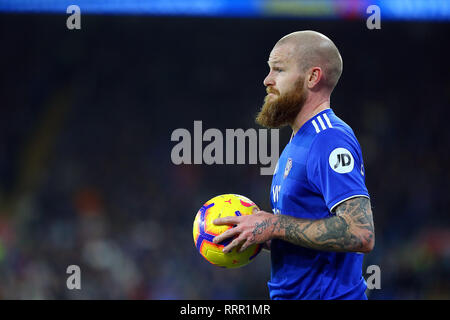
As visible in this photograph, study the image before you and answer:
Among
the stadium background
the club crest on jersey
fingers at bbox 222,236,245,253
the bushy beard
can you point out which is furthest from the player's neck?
the stadium background

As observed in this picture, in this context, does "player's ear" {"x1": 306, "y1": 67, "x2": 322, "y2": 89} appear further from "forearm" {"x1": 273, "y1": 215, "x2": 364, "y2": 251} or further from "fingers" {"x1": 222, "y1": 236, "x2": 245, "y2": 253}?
"fingers" {"x1": 222, "y1": 236, "x2": 245, "y2": 253}

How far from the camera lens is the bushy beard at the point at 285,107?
2.79 meters

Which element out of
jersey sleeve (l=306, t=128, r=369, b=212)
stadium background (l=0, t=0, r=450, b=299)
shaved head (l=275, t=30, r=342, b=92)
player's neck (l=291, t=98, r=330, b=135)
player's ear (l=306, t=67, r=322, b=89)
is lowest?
jersey sleeve (l=306, t=128, r=369, b=212)

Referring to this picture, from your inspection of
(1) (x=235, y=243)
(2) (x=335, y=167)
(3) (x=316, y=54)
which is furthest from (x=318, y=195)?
(3) (x=316, y=54)

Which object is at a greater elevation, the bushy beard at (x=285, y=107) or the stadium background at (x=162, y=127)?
the stadium background at (x=162, y=127)

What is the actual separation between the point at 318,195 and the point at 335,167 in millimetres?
219

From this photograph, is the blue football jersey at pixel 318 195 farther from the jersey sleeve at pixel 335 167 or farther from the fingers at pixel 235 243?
the fingers at pixel 235 243

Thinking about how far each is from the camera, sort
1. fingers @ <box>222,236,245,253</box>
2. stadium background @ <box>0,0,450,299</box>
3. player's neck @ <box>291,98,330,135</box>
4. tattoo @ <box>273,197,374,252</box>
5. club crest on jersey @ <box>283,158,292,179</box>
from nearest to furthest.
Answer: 1. tattoo @ <box>273,197,374,252</box>
2. fingers @ <box>222,236,245,253</box>
3. club crest on jersey @ <box>283,158,292,179</box>
4. player's neck @ <box>291,98,330,135</box>
5. stadium background @ <box>0,0,450,299</box>

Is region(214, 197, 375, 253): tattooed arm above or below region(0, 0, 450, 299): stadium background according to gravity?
below

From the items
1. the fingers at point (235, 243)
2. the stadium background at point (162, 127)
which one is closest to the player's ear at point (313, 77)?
the fingers at point (235, 243)

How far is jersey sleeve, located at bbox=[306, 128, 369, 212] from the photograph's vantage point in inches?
93.4

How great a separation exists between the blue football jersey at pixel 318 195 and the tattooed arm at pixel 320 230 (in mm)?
69

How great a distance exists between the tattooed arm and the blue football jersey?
7 cm

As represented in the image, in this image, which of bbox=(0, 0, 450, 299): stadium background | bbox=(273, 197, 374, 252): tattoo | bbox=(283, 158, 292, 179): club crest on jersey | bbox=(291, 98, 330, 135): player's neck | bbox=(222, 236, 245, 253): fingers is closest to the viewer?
bbox=(273, 197, 374, 252): tattoo
